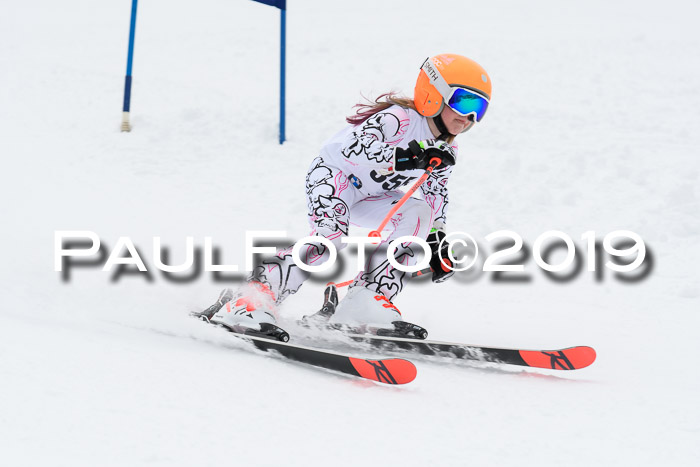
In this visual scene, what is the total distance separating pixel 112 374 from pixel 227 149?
21.4ft

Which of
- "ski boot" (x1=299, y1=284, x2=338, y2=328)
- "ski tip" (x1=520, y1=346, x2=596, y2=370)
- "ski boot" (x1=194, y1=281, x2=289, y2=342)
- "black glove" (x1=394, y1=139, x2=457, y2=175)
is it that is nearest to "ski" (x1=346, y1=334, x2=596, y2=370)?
"ski tip" (x1=520, y1=346, x2=596, y2=370)

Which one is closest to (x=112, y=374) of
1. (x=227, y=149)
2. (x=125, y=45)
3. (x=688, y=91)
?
(x=227, y=149)

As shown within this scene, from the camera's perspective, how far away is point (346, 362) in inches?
123

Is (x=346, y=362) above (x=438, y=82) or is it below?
below

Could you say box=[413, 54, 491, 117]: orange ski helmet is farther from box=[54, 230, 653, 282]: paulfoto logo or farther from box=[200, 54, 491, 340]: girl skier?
box=[54, 230, 653, 282]: paulfoto logo

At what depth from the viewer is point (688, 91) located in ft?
32.9

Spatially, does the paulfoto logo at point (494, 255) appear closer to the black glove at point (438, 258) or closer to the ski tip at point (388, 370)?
the black glove at point (438, 258)

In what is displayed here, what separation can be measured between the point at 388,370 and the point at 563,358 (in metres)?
0.98

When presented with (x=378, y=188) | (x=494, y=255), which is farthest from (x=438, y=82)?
(x=494, y=255)

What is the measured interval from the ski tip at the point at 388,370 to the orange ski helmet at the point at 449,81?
4.65 feet

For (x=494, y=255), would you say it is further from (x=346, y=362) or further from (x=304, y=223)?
(x=346, y=362)

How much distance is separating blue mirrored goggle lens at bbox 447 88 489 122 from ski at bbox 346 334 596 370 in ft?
4.03

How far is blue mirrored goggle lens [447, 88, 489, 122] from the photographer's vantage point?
12.0ft

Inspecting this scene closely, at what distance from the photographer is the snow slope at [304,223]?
93.0 inches
